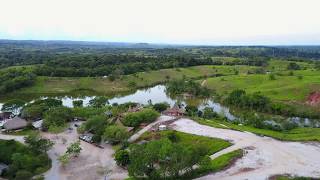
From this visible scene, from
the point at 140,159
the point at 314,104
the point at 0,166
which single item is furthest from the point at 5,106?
the point at 314,104

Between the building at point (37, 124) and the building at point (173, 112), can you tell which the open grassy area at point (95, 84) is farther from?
the building at point (37, 124)

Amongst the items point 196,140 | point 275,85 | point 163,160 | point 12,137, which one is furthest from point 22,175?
point 275,85

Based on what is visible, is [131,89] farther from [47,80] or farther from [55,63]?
[55,63]

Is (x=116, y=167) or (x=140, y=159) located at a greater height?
(x=140, y=159)

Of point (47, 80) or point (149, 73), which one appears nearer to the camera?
point (47, 80)

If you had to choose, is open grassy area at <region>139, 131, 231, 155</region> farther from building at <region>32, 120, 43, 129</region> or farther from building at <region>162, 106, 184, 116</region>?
building at <region>32, 120, 43, 129</region>

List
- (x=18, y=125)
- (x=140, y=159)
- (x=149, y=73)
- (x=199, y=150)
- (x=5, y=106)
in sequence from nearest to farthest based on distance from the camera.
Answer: (x=140, y=159)
(x=199, y=150)
(x=18, y=125)
(x=5, y=106)
(x=149, y=73)

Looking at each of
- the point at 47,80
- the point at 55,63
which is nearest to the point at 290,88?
the point at 47,80

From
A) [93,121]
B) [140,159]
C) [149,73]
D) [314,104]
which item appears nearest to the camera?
[140,159]
